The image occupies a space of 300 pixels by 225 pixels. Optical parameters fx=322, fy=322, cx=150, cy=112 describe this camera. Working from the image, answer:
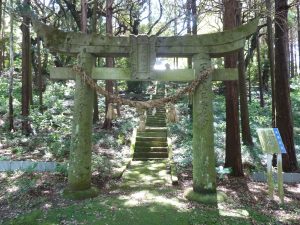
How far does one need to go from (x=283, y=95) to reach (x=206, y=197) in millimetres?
5052

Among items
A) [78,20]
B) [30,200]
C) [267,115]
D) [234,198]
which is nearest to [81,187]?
[30,200]

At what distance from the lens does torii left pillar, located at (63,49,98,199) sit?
7.07 m

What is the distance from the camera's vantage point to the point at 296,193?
8625 mm

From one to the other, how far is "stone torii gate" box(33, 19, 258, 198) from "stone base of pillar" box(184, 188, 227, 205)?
0.09m

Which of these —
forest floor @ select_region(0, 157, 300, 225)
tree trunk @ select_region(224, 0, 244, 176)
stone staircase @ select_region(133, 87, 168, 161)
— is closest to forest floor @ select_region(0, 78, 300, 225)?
forest floor @ select_region(0, 157, 300, 225)

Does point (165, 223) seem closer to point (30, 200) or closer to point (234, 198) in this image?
point (234, 198)

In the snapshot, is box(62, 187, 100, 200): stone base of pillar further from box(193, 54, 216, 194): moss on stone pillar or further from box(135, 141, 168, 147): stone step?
box(135, 141, 168, 147): stone step

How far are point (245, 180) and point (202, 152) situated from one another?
9.55 feet

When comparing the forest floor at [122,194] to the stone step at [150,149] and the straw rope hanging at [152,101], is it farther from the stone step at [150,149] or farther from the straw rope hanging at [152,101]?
the straw rope hanging at [152,101]

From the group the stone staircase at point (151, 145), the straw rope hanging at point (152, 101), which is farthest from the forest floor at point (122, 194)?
the straw rope hanging at point (152, 101)

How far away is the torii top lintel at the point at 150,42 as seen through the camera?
7.01 m

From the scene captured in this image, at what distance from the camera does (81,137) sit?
7.09m

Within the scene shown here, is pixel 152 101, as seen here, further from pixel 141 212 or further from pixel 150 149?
pixel 150 149

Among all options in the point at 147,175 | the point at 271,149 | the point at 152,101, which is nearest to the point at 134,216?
the point at 152,101
